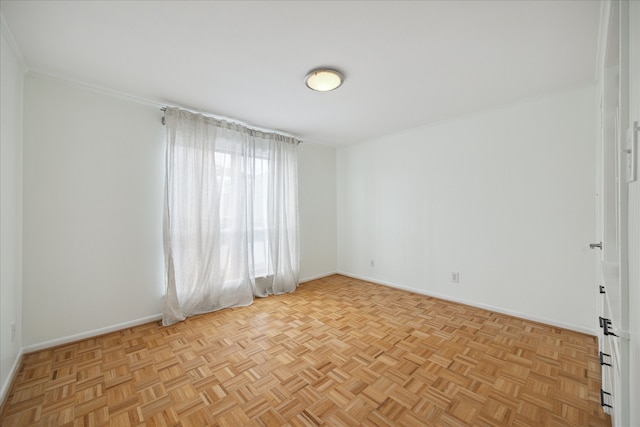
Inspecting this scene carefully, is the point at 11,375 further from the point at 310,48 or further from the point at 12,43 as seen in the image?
the point at 310,48

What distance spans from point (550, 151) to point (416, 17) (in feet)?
7.20

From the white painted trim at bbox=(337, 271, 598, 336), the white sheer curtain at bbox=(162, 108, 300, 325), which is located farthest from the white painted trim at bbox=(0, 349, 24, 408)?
the white painted trim at bbox=(337, 271, 598, 336)

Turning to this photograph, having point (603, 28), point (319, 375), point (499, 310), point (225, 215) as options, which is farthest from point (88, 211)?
point (499, 310)

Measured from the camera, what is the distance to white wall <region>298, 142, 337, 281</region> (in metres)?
4.46

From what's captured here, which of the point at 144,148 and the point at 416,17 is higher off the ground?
the point at 416,17

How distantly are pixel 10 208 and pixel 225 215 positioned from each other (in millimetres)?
1805

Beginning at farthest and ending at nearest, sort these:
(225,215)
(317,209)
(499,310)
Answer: (317,209) → (225,215) → (499,310)

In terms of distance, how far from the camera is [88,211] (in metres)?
2.53

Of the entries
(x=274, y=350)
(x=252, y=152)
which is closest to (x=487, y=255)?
(x=274, y=350)

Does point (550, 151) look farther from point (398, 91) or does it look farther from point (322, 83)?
point (322, 83)

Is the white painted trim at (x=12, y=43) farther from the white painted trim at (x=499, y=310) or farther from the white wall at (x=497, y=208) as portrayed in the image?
the white painted trim at (x=499, y=310)

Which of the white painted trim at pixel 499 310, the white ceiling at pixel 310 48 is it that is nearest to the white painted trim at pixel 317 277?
the white painted trim at pixel 499 310

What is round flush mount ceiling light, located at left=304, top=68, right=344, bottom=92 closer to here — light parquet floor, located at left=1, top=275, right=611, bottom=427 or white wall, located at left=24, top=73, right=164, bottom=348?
white wall, located at left=24, top=73, right=164, bottom=348

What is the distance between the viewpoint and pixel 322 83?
235cm
